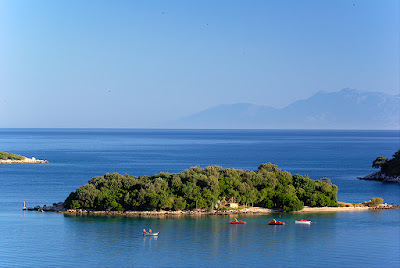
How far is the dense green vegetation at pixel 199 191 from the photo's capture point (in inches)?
2953

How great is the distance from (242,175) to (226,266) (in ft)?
99.8

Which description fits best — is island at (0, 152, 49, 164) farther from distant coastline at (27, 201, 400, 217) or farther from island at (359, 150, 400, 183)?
distant coastline at (27, 201, 400, 217)

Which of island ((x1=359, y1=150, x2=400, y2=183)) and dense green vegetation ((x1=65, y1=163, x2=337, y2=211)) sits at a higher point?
island ((x1=359, y1=150, x2=400, y2=183))

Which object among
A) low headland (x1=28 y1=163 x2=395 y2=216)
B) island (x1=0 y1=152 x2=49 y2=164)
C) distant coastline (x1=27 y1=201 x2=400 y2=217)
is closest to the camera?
distant coastline (x1=27 y1=201 x2=400 y2=217)

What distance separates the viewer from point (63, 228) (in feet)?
219

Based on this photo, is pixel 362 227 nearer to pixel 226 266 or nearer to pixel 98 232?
pixel 226 266

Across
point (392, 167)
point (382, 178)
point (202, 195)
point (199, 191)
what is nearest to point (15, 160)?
point (382, 178)

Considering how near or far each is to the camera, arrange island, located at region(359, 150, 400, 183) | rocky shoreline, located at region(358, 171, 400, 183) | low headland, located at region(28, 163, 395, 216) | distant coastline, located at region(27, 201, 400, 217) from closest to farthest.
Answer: distant coastline, located at region(27, 201, 400, 217)
low headland, located at region(28, 163, 395, 216)
rocky shoreline, located at region(358, 171, 400, 183)
island, located at region(359, 150, 400, 183)

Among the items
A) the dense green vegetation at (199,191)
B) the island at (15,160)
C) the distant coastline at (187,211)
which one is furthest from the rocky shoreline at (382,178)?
the island at (15,160)

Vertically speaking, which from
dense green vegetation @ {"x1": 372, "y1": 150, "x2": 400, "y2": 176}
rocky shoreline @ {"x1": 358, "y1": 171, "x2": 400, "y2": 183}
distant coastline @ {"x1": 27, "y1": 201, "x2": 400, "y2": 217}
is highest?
dense green vegetation @ {"x1": 372, "y1": 150, "x2": 400, "y2": 176}

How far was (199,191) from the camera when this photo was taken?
75.9m

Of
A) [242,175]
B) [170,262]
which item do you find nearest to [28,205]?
[242,175]

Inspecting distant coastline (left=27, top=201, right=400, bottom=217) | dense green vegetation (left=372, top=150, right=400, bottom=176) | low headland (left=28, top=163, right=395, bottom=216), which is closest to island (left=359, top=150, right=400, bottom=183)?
dense green vegetation (left=372, top=150, right=400, bottom=176)

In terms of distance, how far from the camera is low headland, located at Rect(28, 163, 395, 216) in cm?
7494
